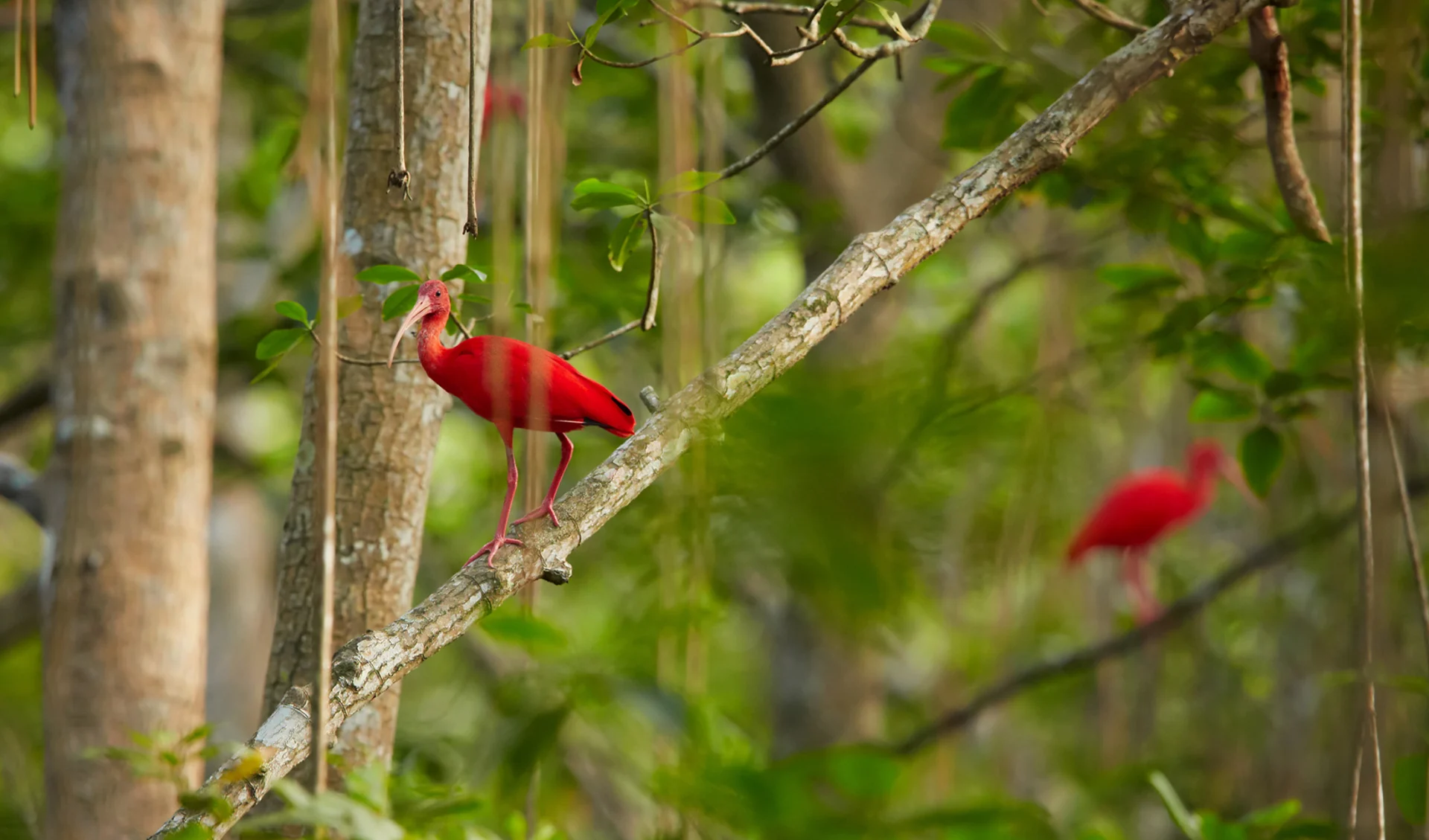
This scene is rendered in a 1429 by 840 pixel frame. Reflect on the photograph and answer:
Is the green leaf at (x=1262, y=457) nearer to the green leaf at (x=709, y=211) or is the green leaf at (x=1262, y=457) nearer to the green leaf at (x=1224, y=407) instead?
the green leaf at (x=1224, y=407)

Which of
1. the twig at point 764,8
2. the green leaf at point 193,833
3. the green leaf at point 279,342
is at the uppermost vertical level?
the twig at point 764,8

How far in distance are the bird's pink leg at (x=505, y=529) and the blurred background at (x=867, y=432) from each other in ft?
0.16

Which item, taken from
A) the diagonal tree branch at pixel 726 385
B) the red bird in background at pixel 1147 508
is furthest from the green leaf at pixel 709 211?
the red bird in background at pixel 1147 508

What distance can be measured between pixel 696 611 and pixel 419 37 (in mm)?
1290

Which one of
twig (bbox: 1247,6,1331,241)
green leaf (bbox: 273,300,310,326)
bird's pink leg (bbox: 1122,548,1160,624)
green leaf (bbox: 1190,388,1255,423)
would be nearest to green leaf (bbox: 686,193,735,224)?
green leaf (bbox: 273,300,310,326)

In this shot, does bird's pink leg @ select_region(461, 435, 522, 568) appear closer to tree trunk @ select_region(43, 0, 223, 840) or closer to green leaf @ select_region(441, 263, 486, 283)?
green leaf @ select_region(441, 263, 486, 283)

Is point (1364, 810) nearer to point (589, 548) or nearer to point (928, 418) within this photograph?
point (928, 418)

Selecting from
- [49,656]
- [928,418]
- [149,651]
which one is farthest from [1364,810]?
[49,656]

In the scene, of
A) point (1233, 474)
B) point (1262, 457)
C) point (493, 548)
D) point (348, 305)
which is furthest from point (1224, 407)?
point (1233, 474)

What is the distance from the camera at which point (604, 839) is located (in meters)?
4.54

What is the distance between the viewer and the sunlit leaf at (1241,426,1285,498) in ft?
7.06

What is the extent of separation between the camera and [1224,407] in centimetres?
222

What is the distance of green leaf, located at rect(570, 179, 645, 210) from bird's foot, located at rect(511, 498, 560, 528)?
0.38 metres

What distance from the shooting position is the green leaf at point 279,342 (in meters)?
1.51
